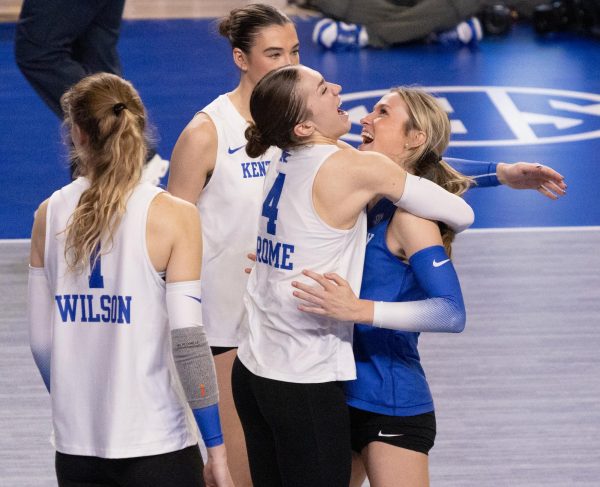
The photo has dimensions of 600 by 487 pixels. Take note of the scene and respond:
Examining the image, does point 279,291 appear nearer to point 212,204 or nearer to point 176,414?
point 176,414

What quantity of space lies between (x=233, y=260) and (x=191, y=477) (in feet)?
3.43

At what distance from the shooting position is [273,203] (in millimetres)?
2820

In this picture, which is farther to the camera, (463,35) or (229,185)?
(463,35)

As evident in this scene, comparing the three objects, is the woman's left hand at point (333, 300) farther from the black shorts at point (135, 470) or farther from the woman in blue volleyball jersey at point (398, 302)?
the black shorts at point (135, 470)

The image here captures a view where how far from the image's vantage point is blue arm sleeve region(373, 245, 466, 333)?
2.72 m

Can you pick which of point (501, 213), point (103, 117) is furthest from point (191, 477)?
point (501, 213)

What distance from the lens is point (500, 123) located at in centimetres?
849

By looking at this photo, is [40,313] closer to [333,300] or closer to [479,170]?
[333,300]

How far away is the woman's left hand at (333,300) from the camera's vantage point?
2.67m

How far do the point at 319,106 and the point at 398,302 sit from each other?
500 mm

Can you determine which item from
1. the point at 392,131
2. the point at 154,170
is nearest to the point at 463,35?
the point at 154,170

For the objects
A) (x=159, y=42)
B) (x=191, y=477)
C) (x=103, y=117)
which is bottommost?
(x=159, y=42)

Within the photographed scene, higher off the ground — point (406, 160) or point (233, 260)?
point (406, 160)

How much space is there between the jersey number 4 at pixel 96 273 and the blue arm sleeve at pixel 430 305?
0.64 m
